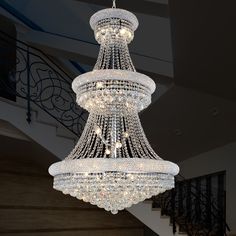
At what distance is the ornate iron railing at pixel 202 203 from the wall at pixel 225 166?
0.11 m

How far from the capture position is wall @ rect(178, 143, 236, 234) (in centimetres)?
765

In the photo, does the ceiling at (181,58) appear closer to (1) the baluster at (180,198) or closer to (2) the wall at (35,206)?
(1) the baluster at (180,198)

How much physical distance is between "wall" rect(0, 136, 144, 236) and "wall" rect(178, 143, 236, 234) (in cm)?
237

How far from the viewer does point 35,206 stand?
664cm

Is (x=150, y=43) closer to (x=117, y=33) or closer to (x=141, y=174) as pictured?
(x=117, y=33)

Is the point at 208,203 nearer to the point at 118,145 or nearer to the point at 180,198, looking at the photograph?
the point at 180,198

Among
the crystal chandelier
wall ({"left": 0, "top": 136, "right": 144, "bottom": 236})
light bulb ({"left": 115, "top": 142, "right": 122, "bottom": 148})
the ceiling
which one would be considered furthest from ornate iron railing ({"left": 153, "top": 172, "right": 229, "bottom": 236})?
the crystal chandelier

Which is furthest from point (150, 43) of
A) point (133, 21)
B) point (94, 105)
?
point (94, 105)

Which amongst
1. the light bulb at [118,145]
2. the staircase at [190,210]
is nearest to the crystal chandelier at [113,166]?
the light bulb at [118,145]

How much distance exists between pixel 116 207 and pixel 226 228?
16.4ft

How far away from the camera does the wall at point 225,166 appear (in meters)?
7.65

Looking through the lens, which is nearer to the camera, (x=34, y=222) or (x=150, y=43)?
(x=150, y=43)

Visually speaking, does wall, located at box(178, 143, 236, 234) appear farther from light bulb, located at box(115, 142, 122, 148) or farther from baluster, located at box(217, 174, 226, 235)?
light bulb, located at box(115, 142, 122, 148)

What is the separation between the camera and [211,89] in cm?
608
